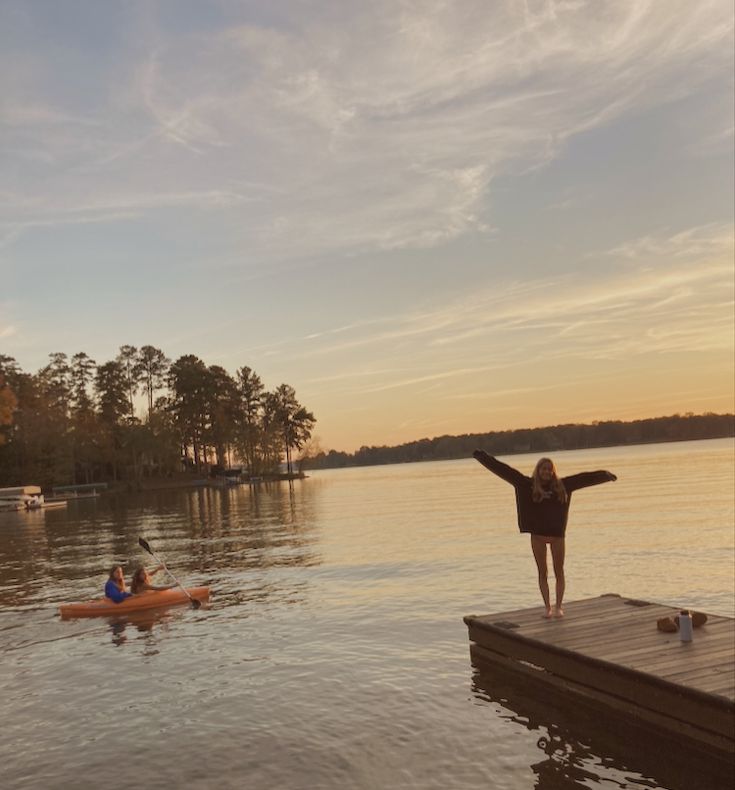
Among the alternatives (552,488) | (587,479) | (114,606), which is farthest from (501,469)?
(114,606)

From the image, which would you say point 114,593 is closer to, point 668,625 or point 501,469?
point 501,469

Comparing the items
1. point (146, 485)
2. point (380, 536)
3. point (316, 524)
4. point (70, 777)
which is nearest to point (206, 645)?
point (70, 777)

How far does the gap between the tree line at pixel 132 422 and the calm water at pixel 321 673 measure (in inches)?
3276

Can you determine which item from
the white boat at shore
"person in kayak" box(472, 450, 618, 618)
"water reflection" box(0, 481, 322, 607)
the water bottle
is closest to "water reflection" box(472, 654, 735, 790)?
the water bottle

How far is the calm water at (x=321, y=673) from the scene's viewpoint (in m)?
10.2

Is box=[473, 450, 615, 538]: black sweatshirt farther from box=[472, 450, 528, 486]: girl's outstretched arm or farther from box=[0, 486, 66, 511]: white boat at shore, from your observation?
box=[0, 486, 66, 511]: white boat at shore

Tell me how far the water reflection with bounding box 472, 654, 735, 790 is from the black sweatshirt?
259 centimetres

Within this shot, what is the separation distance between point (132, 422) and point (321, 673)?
123601 mm

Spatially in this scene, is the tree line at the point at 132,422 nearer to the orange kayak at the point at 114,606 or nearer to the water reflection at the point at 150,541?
the water reflection at the point at 150,541

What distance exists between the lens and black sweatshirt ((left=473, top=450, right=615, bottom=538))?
12891 millimetres

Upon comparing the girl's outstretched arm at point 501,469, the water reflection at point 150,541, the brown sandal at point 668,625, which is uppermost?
the girl's outstretched arm at point 501,469

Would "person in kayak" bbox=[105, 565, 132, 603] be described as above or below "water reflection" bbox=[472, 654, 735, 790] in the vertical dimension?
above

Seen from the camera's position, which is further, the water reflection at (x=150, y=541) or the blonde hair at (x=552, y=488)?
the water reflection at (x=150, y=541)

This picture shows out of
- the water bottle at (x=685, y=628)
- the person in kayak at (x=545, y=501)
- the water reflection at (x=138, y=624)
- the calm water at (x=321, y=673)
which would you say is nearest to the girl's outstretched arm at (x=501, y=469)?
the person in kayak at (x=545, y=501)
